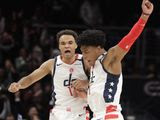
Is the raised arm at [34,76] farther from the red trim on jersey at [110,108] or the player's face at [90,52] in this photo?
the red trim on jersey at [110,108]

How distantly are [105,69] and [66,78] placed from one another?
150cm

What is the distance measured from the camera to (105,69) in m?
6.16

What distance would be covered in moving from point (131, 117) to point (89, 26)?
3.59 m

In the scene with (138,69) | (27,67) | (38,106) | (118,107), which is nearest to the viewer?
(118,107)

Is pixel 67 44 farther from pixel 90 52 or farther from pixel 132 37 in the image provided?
pixel 132 37

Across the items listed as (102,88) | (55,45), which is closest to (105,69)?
(102,88)

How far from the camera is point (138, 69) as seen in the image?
14727 millimetres

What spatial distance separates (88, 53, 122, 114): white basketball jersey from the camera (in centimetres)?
616

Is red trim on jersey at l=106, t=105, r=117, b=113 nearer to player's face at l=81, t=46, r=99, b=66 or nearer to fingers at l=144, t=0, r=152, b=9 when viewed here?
player's face at l=81, t=46, r=99, b=66

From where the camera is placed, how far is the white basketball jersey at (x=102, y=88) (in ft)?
20.2

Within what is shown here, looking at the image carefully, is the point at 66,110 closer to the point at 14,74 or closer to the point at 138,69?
the point at 14,74

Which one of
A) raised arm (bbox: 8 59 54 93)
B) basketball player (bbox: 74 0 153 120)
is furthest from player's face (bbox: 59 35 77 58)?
basketball player (bbox: 74 0 153 120)

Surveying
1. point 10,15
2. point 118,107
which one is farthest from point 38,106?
point 118,107

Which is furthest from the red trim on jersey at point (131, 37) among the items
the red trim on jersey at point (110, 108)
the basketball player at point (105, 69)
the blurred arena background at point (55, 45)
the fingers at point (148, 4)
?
the blurred arena background at point (55, 45)
